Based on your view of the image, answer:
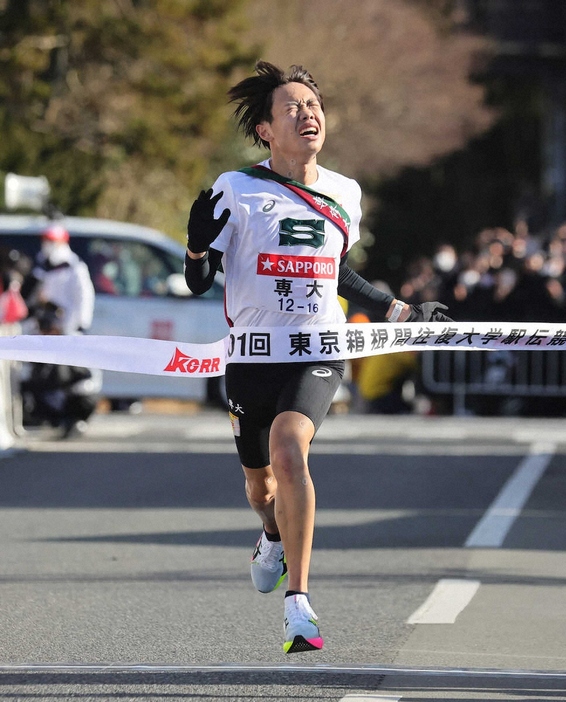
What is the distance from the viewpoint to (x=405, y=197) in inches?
1969

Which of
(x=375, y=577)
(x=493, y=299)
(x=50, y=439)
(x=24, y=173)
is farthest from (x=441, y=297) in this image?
(x=375, y=577)

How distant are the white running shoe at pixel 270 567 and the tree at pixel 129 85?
2298 centimetres

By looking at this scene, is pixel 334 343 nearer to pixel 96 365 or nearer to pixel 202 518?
pixel 96 365

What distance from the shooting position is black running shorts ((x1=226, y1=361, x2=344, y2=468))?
602cm

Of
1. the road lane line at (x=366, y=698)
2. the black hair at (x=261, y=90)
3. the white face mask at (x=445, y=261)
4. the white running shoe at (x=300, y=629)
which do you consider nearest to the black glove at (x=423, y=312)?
the black hair at (x=261, y=90)

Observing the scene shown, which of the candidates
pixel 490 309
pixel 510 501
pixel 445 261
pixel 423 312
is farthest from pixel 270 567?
pixel 445 261

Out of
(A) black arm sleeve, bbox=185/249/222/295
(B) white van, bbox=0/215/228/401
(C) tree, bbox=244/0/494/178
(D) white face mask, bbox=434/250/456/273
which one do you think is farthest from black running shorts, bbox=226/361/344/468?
(C) tree, bbox=244/0/494/178

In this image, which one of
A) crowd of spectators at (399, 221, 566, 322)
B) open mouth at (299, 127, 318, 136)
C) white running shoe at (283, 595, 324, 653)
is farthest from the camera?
crowd of spectators at (399, 221, 566, 322)

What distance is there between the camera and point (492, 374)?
19578mm

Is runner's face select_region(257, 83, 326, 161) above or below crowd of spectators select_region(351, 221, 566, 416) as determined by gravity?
above

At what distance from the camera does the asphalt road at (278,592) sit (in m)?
5.82

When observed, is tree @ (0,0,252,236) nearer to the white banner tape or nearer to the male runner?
the white banner tape

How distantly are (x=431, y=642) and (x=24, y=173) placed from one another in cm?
2073

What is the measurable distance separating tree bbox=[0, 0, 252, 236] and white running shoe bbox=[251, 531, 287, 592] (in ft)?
75.4
